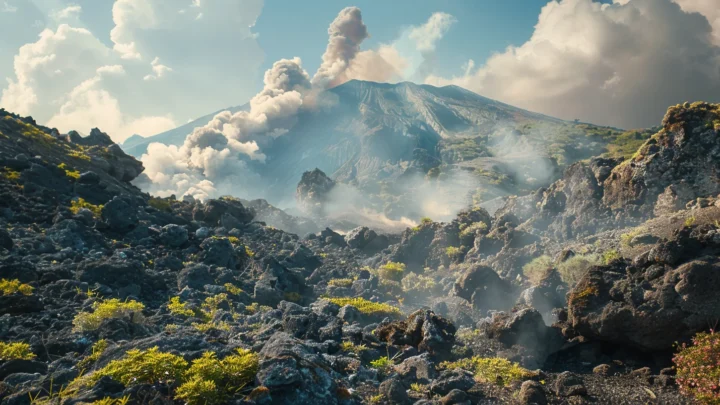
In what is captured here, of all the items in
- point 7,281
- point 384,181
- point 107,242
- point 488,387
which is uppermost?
point 384,181

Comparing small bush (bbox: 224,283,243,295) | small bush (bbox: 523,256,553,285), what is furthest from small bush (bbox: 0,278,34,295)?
small bush (bbox: 523,256,553,285)

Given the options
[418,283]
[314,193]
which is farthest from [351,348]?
[314,193]

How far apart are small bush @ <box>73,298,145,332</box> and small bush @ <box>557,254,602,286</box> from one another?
2103cm

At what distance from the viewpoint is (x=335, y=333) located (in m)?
14.6

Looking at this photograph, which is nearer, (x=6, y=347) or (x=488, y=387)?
(x=6, y=347)

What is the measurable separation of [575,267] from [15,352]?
24.6 metres

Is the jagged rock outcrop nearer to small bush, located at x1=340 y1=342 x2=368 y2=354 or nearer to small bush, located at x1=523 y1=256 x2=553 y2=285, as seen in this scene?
small bush, located at x1=523 y1=256 x2=553 y2=285

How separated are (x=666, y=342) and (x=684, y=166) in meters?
25.0

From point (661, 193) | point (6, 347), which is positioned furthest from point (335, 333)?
point (661, 193)

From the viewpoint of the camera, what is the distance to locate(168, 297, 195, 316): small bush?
16984 mm

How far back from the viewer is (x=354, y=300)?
2325 centimetres

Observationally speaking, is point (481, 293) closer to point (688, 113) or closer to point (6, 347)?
point (688, 113)

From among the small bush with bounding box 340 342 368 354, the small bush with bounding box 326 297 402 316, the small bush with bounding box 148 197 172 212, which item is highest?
the small bush with bounding box 148 197 172 212

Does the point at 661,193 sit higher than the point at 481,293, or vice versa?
the point at 661,193
